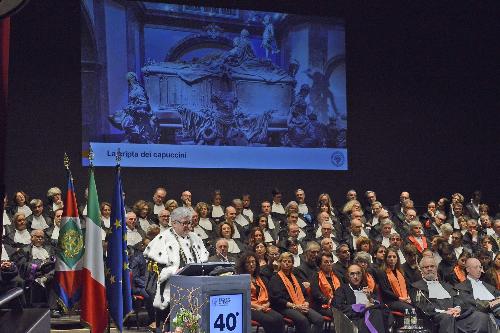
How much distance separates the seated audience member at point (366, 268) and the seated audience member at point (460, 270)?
1.30 m

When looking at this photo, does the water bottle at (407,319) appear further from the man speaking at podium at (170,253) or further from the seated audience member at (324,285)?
the man speaking at podium at (170,253)

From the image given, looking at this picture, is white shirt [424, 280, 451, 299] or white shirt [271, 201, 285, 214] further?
white shirt [271, 201, 285, 214]

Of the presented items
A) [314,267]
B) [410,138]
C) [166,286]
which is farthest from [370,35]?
[166,286]

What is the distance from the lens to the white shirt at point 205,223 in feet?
35.3

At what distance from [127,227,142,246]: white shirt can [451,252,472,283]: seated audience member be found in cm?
392

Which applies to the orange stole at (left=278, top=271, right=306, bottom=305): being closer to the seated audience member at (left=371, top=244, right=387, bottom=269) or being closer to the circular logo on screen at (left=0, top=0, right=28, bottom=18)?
the seated audience member at (left=371, top=244, right=387, bottom=269)

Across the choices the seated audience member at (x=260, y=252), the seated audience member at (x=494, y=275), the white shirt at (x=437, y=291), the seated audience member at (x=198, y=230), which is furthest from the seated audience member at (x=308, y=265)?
the seated audience member at (x=494, y=275)

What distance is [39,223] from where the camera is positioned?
10.1 metres

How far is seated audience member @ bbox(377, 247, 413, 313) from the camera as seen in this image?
28.6 feet

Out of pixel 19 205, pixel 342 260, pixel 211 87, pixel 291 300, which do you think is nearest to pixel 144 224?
pixel 19 205

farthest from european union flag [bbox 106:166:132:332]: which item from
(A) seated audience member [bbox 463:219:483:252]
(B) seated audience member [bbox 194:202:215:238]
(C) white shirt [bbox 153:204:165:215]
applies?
(A) seated audience member [bbox 463:219:483:252]

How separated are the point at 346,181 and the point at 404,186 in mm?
1213

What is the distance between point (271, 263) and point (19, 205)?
11.9ft

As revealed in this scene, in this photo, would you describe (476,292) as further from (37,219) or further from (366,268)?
(37,219)
